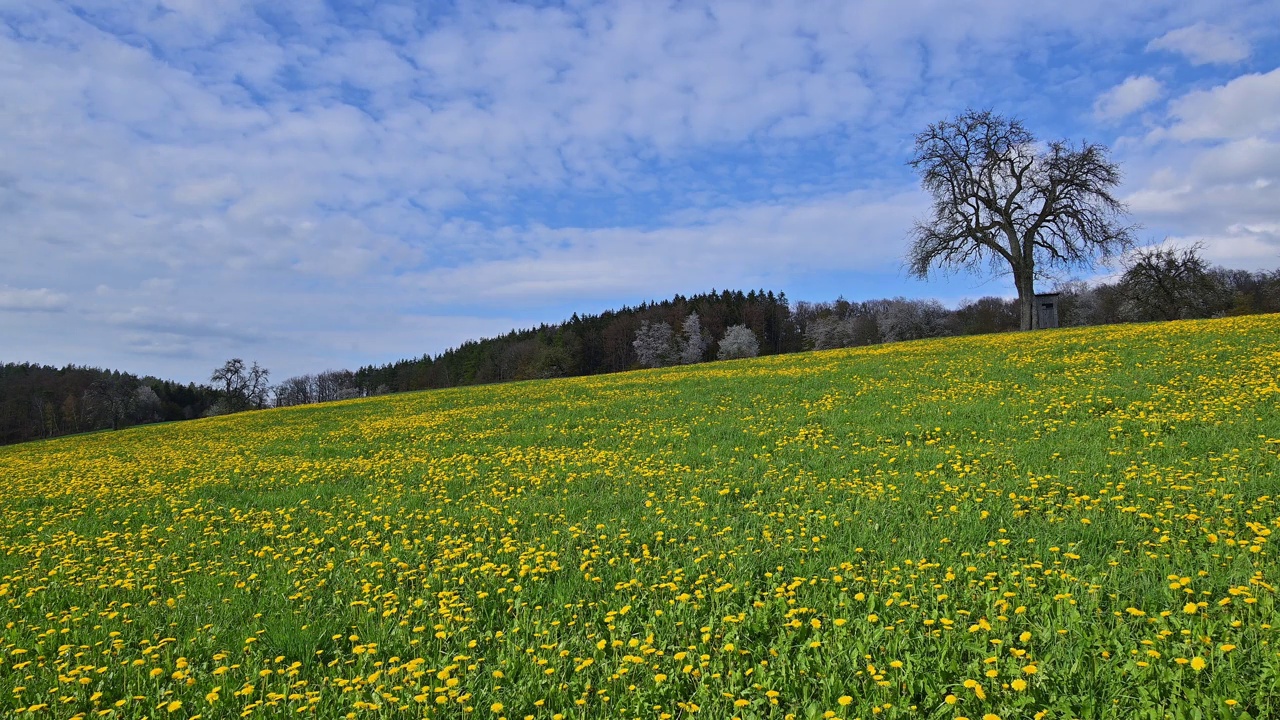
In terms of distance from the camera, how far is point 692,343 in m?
85.0

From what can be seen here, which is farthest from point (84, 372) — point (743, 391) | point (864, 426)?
Result: point (864, 426)

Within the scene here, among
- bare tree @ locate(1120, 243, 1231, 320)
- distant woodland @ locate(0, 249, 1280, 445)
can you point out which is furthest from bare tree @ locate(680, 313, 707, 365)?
bare tree @ locate(1120, 243, 1231, 320)

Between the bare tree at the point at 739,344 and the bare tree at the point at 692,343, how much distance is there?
345 cm

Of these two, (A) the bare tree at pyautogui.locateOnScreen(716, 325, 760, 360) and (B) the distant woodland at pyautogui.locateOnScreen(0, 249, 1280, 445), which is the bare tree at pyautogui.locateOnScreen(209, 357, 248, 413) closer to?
(B) the distant woodland at pyautogui.locateOnScreen(0, 249, 1280, 445)

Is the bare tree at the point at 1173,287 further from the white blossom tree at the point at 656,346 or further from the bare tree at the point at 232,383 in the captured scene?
the bare tree at the point at 232,383

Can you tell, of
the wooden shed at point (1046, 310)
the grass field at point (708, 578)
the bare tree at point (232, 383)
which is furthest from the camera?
the bare tree at point (232, 383)

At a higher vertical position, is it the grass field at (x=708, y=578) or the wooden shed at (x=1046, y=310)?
the wooden shed at (x=1046, y=310)

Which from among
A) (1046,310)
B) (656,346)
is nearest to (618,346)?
(656,346)

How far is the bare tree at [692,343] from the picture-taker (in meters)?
84.9

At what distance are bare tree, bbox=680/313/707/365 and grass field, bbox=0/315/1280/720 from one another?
71.7 m

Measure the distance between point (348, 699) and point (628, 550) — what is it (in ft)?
10.3

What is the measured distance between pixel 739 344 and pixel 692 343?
6.61 metres

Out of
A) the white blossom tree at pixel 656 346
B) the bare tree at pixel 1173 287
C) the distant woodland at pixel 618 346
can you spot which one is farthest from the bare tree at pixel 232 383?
the bare tree at pixel 1173 287

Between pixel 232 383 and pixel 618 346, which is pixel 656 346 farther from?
pixel 232 383
